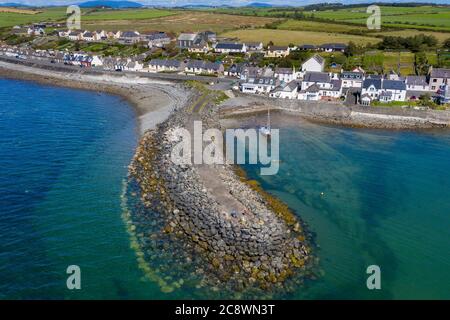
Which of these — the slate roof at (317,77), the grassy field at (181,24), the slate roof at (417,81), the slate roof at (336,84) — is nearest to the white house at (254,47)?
the slate roof at (317,77)

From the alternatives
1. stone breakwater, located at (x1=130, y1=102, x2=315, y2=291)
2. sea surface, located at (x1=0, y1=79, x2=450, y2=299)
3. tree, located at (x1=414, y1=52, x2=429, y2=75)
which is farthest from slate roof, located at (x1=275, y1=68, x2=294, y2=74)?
stone breakwater, located at (x1=130, y1=102, x2=315, y2=291)

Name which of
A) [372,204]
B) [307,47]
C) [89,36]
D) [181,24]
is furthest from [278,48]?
[181,24]

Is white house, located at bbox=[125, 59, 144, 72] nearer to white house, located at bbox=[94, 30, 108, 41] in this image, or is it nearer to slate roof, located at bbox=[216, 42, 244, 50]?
slate roof, located at bbox=[216, 42, 244, 50]

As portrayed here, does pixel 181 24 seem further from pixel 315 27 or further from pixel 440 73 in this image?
pixel 440 73

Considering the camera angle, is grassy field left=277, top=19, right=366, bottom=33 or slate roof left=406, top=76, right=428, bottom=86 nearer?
slate roof left=406, top=76, right=428, bottom=86

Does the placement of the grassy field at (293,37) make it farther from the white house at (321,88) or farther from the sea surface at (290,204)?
the sea surface at (290,204)
